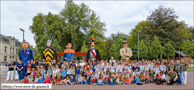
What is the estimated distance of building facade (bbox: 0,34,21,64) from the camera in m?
36.2

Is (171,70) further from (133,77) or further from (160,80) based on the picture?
(133,77)

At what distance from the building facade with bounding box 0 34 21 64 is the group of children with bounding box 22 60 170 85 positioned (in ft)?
108

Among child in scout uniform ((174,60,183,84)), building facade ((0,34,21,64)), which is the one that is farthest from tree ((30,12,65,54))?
child in scout uniform ((174,60,183,84))

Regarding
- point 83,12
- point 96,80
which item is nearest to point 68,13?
point 83,12

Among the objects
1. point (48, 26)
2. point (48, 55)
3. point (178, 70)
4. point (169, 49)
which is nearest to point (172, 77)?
point (178, 70)

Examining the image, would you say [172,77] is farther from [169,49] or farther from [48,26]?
[169,49]

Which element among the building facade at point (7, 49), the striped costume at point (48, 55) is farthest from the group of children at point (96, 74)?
the building facade at point (7, 49)

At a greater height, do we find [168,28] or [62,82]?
[168,28]

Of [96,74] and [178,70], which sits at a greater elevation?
[178,70]

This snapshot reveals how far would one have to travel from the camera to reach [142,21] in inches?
1535

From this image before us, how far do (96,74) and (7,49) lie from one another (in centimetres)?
3932

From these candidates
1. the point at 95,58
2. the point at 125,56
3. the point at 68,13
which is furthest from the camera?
the point at 68,13

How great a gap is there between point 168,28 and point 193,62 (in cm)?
939

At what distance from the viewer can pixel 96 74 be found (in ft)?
29.8
